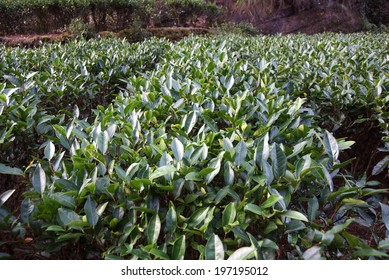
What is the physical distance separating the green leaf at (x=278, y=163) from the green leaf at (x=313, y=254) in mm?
317

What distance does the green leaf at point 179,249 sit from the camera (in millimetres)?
1146

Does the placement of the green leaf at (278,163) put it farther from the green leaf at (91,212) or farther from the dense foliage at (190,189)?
the green leaf at (91,212)

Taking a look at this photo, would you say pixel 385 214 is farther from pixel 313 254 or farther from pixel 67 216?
pixel 67 216

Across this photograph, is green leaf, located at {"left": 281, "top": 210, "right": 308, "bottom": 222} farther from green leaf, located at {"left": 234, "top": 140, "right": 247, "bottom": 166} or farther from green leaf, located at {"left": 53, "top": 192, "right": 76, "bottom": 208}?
green leaf, located at {"left": 53, "top": 192, "right": 76, "bottom": 208}

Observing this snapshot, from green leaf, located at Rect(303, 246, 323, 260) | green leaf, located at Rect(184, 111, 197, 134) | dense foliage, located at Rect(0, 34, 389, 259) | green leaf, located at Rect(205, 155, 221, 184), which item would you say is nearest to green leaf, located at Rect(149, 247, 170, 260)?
dense foliage, located at Rect(0, 34, 389, 259)

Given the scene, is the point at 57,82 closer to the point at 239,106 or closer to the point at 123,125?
the point at 123,125

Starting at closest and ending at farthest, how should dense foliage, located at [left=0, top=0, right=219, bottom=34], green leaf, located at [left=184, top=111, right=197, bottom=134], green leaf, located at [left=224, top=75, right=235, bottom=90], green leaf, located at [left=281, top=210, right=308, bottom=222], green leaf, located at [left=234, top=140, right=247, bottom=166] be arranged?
green leaf, located at [left=281, top=210, right=308, bottom=222]
green leaf, located at [left=234, top=140, right=247, bottom=166]
green leaf, located at [left=184, top=111, right=197, bottom=134]
green leaf, located at [left=224, top=75, right=235, bottom=90]
dense foliage, located at [left=0, top=0, right=219, bottom=34]

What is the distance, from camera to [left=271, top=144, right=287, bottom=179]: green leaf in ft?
4.48

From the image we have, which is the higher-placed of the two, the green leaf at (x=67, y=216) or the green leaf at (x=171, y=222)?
the green leaf at (x=67, y=216)

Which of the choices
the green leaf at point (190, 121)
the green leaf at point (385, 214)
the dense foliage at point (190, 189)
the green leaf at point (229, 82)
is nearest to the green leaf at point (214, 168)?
the dense foliage at point (190, 189)

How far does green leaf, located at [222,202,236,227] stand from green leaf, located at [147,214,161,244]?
23cm

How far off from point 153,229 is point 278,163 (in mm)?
543
